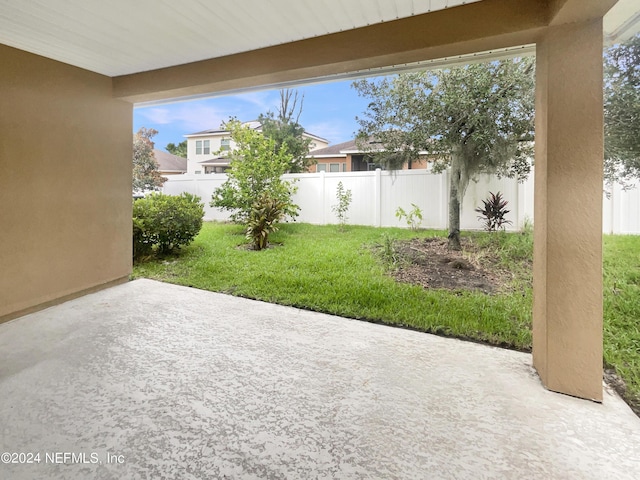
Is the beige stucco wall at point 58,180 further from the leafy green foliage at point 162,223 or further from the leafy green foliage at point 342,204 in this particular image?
the leafy green foliage at point 342,204

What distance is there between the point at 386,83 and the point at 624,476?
515cm

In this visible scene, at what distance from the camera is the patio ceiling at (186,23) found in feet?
8.07

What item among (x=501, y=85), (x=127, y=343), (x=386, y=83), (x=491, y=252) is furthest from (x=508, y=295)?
(x=127, y=343)

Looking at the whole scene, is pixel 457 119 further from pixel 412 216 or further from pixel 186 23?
pixel 186 23

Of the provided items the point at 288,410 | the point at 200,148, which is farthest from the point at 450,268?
the point at 200,148

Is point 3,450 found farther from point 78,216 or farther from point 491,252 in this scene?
point 491,252

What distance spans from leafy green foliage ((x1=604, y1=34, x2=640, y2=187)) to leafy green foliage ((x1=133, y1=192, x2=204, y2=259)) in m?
6.13

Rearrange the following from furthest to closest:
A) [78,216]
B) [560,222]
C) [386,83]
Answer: [386,83] < [78,216] < [560,222]

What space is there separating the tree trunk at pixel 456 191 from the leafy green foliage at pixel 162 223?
4719 millimetres

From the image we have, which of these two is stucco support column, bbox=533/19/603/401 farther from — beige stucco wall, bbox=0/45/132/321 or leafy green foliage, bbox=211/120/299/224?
leafy green foliage, bbox=211/120/299/224

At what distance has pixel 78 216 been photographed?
13.5 feet

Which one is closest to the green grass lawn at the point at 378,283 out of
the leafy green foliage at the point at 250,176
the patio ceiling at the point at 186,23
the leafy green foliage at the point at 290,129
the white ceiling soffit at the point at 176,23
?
the leafy green foliage at the point at 250,176

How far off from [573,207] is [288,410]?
2.32 metres

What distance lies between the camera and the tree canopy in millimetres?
4449
